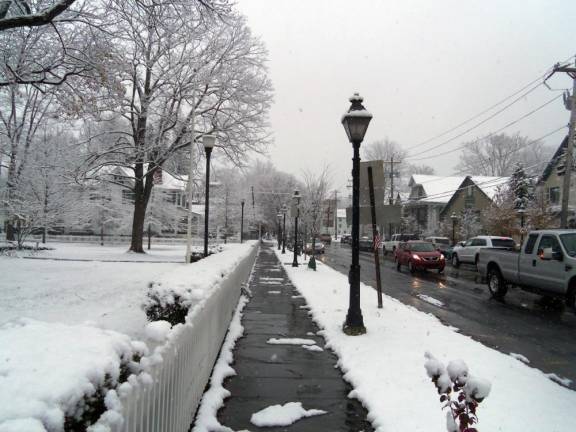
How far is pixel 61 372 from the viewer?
1.82m

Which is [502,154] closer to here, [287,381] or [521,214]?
[521,214]

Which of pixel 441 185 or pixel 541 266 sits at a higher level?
pixel 441 185

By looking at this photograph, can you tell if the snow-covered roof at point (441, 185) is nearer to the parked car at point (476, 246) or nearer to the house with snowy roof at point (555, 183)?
the house with snowy roof at point (555, 183)

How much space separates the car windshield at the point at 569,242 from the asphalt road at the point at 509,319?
1.63 m

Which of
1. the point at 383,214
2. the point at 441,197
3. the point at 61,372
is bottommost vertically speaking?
the point at 61,372

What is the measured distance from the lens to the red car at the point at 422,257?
2186 cm

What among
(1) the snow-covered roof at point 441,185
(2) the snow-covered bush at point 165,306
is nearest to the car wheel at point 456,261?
(2) the snow-covered bush at point 165,306

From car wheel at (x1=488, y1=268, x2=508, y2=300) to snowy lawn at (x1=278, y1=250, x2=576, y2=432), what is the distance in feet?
20.0

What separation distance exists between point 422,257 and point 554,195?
910 inches

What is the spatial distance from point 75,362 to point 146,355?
64cm

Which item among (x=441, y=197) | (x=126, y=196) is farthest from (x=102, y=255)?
(x=441, y=197)

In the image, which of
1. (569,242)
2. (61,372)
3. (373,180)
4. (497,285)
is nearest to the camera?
(61,372)

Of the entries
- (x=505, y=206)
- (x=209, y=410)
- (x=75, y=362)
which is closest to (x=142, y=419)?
(x=75, y=362)

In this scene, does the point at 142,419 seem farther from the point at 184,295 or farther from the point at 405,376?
the point at 405,376
